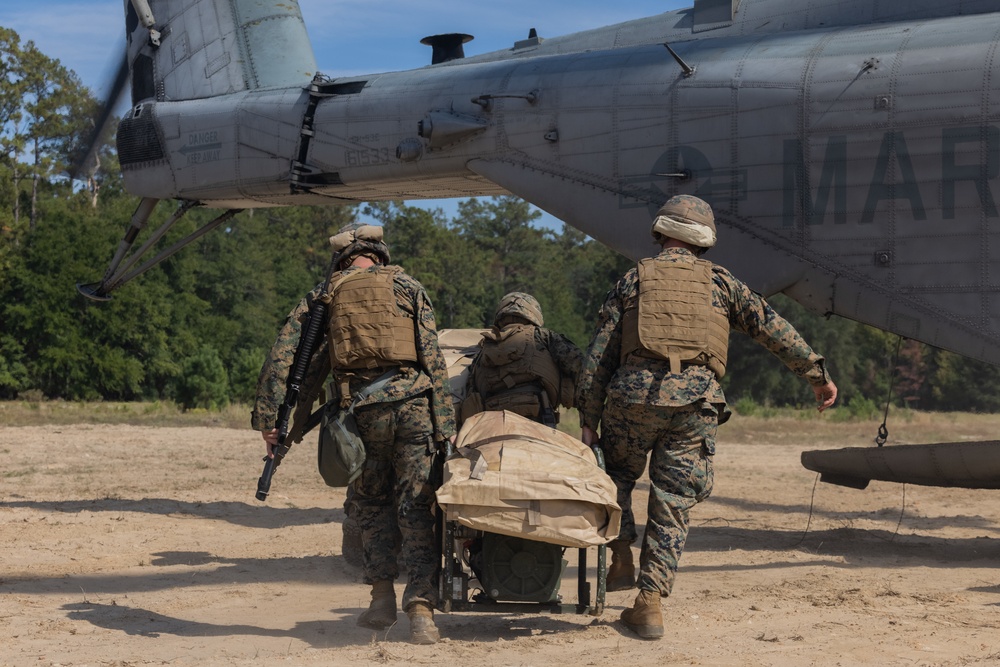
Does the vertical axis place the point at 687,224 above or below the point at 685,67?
below

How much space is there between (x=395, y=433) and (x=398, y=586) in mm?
1890

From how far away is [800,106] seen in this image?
808cm

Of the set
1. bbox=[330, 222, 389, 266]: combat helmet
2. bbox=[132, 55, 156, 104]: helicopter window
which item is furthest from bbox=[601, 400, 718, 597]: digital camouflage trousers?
bbox=[132, 55, 156, 104]: helicopter window

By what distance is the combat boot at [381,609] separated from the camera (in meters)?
5.66

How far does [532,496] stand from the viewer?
16.1ft

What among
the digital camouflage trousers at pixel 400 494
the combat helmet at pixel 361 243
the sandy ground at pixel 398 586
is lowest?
the sandy ground at pixel 398 586

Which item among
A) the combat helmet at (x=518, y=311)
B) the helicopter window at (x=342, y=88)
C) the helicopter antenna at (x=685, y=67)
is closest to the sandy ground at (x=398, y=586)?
the combat helmet at (x=518, y=311)

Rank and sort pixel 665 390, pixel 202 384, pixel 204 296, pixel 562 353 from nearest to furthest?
pixel 665 390 < pixel 562 353 < pixel 202 384 < pixel 204 296

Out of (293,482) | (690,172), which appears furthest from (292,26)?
(690,172)

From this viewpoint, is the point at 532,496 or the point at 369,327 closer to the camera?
the point at 532,496

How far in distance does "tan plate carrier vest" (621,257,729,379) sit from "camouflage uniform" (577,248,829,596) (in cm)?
6

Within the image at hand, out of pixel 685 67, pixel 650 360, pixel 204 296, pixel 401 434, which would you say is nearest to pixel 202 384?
pixel 204 296

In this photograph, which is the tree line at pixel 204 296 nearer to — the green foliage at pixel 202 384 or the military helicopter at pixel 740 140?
the green foliage at pixel 202 384

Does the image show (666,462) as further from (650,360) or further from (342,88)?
(342,88)
